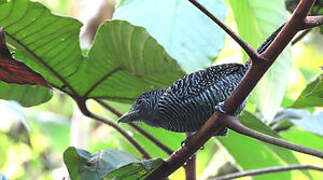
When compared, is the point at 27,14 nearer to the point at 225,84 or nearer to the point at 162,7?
the point at 162,7

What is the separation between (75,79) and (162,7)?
32cm

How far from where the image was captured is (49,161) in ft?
15.5

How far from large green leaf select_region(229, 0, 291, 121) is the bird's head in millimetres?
285

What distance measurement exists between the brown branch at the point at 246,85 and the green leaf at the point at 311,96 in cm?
17

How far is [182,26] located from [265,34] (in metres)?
0.25

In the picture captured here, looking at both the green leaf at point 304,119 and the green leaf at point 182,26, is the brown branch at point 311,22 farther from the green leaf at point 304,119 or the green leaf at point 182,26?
the green leaf at point 304,119

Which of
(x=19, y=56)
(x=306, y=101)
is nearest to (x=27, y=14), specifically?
(x=19, y=56)

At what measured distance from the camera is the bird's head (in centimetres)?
157

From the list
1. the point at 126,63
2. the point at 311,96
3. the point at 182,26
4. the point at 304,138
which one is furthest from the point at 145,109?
the point at 304,138

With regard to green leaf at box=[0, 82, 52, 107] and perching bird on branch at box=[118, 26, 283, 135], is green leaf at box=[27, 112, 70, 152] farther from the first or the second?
perching bird on branch at box=[118, 26, 283, 135]

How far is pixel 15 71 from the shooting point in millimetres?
1088

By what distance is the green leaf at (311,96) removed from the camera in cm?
119

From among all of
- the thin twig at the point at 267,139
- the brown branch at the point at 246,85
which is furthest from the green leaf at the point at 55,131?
the thin twig at the point at 267,139

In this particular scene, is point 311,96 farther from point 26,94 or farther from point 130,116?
point 26,94
